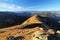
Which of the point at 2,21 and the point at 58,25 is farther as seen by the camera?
the point at 58,25

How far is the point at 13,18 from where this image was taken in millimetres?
39469

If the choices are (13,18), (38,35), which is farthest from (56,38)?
(13,18)

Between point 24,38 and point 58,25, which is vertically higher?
point 24,38

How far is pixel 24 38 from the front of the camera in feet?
56.1

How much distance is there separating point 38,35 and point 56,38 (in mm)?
2660

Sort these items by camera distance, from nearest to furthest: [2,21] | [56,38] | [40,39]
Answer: [40,39] < [56,38] < [2,21]

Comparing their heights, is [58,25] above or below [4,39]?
below

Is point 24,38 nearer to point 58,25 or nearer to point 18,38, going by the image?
point 18,38

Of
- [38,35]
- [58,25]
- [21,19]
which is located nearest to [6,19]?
[21,19]

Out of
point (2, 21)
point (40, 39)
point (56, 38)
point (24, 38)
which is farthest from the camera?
point (2, 21)

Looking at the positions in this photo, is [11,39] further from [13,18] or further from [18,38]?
[13,18]

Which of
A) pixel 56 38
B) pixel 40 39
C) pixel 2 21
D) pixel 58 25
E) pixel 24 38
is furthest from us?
pixel 58 25

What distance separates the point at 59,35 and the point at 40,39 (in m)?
4.32

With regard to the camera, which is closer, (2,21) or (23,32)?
(23,32)
